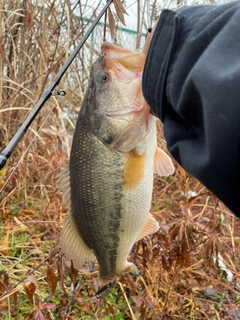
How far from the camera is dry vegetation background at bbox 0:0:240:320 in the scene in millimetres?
2211

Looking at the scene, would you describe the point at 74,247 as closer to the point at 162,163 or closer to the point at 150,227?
A: the point at 150,227

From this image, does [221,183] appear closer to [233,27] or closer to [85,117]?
[233,27]

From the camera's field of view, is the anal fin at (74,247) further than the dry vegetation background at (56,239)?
No

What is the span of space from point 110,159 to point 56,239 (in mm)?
1602

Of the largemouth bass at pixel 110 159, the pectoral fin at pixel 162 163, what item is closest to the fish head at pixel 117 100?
the largemouth bass at pixel 110 159

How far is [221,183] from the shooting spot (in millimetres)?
851

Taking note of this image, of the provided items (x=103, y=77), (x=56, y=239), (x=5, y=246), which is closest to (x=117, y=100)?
(x=103, y=77)

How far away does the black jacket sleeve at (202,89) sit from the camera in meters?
0.79

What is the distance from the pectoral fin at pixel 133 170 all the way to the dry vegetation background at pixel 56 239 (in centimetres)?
65

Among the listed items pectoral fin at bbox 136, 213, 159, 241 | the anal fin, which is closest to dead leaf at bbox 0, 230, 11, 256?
the anal fin

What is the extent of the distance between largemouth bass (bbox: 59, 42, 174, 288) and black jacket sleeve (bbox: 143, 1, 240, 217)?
1.24ft

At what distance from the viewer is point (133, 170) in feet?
4.79

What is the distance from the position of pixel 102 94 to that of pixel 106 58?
0.45 feet

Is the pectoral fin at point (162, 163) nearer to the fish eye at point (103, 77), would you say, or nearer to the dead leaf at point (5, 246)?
the fish eye at point (103, 77)
